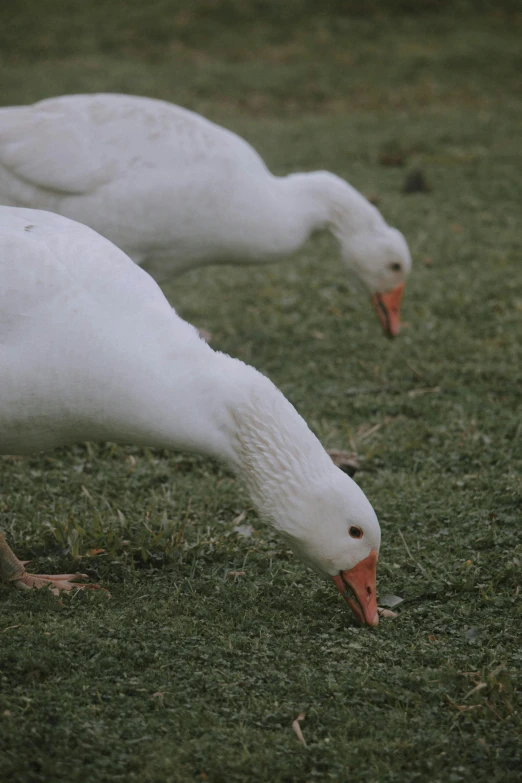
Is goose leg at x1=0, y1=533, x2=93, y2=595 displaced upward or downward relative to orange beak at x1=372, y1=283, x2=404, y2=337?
upward

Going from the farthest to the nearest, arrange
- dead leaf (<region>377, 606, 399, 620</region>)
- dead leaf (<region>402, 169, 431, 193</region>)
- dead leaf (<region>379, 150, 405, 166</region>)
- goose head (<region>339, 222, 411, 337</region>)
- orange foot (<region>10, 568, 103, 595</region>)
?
1. dead leaf (<region>379, 150, 405, 166</region>)
2. dead leaf (<region>402, 169, 431, 193</region>)
3. goose head (<region>339, 222, 411, 337</region>)
4. orange foot (<region>10, 568, 103, 595</region>)
5. dead leaf (<region>377, 606, 399, 620</region>)

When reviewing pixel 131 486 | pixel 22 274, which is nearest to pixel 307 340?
pixel 131 486

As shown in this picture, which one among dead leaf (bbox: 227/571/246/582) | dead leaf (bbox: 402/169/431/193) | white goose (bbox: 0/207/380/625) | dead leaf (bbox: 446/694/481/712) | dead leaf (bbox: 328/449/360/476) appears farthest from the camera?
dead leaf (bbox: 402/169/431/193)

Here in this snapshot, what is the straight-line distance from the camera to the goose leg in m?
3.47

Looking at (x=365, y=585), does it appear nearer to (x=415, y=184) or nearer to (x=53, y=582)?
(x=53, y=582)

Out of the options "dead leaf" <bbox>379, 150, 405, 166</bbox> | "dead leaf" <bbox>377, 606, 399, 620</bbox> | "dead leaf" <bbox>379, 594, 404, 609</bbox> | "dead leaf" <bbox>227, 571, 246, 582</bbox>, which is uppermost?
"dead leaf" <bbox>377, 606, 399, 620</bbox>

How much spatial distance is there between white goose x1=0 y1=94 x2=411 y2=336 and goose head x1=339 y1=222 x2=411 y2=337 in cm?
46

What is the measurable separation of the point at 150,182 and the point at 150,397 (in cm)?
239

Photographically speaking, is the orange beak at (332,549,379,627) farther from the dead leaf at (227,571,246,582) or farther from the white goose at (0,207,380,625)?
the dead leaf at (227,571,246,582)

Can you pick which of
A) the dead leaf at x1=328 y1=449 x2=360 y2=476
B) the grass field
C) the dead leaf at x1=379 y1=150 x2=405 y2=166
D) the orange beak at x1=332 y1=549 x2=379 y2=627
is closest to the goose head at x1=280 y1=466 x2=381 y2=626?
the orange beak at x1=332 y1=549 x2=379 y2=627

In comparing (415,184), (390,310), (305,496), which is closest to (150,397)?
(305,496)

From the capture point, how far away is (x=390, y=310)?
19.9 ft

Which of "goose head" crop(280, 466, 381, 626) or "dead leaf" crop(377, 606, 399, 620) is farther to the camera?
"dead leaf" crop(377, 606, 399, 620)

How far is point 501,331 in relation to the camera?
20.1 ft
